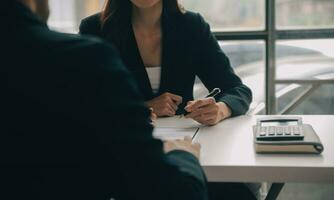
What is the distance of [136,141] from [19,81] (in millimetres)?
190

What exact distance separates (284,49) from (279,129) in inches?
75.7

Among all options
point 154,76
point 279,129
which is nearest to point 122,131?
point 279,129

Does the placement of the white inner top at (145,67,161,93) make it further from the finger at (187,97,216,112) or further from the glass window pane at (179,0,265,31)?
the glass window pane at (179,0,265,31)

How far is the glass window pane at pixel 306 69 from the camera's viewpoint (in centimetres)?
326

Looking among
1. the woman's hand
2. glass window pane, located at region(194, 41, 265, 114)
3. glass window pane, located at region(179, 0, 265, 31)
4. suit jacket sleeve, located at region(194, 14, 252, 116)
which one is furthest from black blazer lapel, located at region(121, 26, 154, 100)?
glass window pane, located at region(179, 0, 265, 31)

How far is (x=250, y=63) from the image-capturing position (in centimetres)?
336

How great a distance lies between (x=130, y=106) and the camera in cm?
78

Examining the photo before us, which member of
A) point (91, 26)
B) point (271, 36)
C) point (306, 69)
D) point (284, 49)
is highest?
point (91, 26)

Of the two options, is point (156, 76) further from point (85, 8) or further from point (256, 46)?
point (85, 8)

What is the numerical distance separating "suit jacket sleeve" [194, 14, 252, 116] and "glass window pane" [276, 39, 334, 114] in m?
1.23

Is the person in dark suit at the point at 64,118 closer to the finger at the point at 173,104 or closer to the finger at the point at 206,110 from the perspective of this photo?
the finger at the point at 206,110

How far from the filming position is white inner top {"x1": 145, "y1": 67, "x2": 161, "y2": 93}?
6.91 ft

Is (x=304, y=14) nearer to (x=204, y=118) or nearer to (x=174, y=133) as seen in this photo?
(x=204, y=118)

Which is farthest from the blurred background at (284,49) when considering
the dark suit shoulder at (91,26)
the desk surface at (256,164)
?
the desk surface at (256,164)
